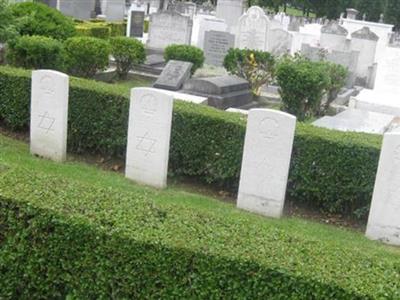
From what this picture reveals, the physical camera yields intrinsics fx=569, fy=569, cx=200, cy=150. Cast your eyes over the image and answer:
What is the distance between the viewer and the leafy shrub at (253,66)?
44.6 feet

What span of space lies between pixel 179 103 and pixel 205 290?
446 cm

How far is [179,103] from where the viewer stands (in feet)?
25.1

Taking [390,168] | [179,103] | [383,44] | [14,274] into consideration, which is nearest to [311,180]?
[390,168]

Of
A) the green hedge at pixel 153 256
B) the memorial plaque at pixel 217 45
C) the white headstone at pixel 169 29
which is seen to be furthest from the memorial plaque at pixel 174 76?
the green hedge at pixel 153 256

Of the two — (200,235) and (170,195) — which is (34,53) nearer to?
(170,195)

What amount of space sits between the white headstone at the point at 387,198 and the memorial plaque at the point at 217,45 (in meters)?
11.2

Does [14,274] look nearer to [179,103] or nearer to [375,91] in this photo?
[179,103]

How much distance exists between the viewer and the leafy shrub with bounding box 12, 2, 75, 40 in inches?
510

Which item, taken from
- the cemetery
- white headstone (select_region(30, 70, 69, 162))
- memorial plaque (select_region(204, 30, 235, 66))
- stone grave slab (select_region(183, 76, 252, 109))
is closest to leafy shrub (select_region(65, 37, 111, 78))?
the cemetery

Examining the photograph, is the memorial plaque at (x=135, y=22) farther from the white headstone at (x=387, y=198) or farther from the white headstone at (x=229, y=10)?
the white headstone at (x=387, y=198)

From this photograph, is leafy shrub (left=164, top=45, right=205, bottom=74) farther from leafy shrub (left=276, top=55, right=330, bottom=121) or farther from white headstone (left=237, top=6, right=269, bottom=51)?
leafy shrub (left=276, top=55, right=330, bottom=121)

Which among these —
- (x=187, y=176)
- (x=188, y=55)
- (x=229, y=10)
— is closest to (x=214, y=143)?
(x=187, y=176)

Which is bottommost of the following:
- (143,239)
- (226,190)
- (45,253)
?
(226,190)

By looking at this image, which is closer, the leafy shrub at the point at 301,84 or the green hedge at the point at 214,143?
the green hedge at the point at 214,143
